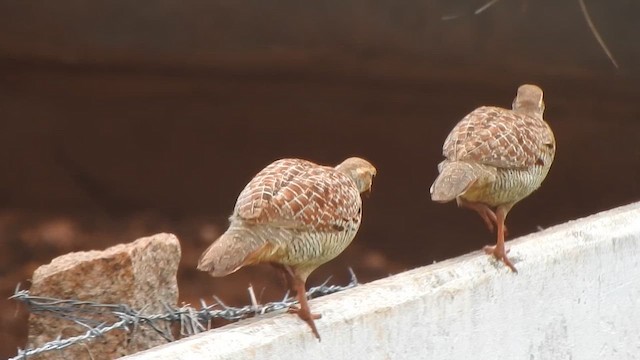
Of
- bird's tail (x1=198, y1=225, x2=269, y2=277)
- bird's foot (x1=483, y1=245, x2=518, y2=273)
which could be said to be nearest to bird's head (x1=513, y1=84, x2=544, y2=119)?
bird's foot (x1=483, y1=245, x2=518, y2=273)

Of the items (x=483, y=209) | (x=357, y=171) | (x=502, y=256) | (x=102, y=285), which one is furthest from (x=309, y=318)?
(x=102, y=285)

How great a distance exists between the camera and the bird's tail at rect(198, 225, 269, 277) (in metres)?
3.19

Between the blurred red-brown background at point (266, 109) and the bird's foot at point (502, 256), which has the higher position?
the blurred red-brown background at point (266, 109)

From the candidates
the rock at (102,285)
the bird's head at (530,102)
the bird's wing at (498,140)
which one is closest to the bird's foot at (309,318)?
the bird's wing at (498,140)

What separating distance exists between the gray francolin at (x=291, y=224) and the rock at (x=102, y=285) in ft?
3.55

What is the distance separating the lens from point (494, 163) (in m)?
4.05

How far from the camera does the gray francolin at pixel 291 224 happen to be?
327 cm

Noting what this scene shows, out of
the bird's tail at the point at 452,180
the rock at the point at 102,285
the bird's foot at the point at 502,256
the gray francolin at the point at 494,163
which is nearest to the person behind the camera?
the bird's tail at the point at 452,180

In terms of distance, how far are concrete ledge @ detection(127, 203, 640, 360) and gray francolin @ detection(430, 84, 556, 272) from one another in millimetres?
152

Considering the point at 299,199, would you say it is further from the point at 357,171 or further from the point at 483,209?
the point at 483,209

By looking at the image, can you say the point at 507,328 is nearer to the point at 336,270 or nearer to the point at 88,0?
the point at 88,0

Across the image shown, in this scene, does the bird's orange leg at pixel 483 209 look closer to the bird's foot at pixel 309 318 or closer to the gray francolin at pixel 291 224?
the gray francolin at pixel 291 224

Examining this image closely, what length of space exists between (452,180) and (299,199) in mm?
646

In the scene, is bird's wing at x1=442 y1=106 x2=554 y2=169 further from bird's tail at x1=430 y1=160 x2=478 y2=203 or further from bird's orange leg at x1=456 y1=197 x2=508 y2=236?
bird's orange leg at x1=456 y1=197 x2=508 y2=236
